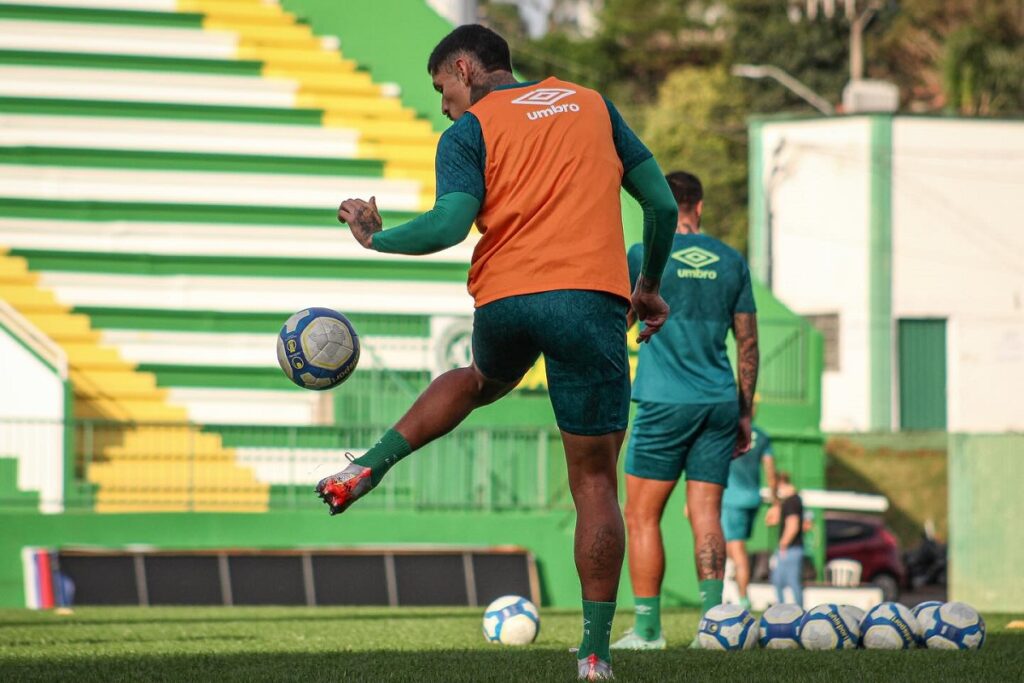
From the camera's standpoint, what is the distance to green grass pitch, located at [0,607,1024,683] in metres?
5.18

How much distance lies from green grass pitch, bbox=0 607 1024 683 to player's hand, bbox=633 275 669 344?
113 cm

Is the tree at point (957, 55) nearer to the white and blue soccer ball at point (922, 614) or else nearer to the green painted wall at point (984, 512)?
the green painted wall at point (984, 512)

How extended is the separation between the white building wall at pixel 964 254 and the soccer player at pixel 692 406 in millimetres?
28607

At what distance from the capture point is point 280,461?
15.5m

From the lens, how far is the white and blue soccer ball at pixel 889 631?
6457mm

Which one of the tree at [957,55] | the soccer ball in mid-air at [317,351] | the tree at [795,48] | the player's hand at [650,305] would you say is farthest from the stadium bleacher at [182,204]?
the tree at [795,48]

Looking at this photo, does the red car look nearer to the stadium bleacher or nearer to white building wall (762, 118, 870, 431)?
the stadium bleacher

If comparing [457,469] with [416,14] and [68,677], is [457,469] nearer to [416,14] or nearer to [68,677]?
[416,14]

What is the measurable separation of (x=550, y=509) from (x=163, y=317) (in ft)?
16.3

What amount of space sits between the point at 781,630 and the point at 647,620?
1.86 feet

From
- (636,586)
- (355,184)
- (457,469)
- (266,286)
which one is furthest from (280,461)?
(636,586)

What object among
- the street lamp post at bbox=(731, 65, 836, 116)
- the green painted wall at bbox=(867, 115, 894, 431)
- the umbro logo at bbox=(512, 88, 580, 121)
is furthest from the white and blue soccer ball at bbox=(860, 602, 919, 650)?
the green painted wall at bbox=(867, 115, 894, 431)

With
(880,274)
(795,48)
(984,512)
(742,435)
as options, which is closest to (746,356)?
(742,435)

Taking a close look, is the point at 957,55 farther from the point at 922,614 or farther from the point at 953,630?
the point at 953,630
